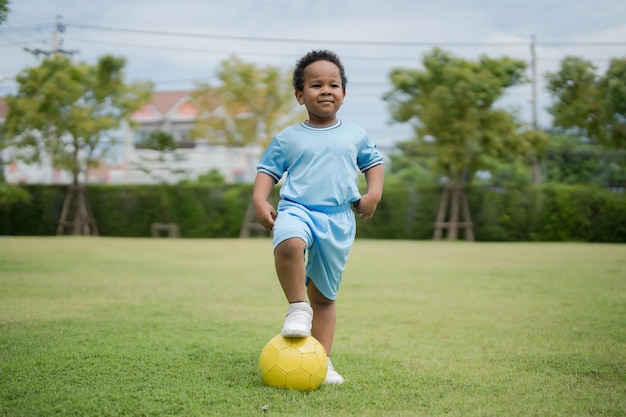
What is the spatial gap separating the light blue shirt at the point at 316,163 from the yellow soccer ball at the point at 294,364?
0.75 meters

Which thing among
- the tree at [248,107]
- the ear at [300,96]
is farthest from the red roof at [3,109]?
the ear at [300,96]

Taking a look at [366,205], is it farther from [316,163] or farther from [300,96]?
[300,96]

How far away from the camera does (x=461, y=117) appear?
22.6m

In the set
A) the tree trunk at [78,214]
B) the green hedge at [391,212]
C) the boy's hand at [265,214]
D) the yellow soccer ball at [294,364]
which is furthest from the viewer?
the tree trunk at [78,214]

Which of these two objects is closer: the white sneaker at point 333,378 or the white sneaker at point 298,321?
the white sneaker at point 298,321

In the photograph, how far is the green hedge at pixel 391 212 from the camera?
21.4 m

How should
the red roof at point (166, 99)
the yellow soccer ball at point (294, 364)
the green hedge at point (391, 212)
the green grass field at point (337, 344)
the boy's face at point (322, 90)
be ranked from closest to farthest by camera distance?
the green grass field at point (337, 344), the yellow soccer ball at point (294, 364), the boy's face at point (322, 90), the green hedge at point (391, 212), the red roof at point (166, 99)

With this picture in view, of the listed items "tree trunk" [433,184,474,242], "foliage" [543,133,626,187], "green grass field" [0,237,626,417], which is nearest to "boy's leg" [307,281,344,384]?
"green grass field" [0,237,626,417]

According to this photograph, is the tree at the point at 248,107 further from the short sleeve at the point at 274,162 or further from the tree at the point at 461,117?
the short sleeve at the point at 274,162

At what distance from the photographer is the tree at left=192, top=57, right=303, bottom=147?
2531 cm

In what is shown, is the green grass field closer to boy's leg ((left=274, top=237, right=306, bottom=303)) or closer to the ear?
boy's leg ((left=274, top=237, right=306, bottom=303))

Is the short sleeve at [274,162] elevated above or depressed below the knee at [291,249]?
above

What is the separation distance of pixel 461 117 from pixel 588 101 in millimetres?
4662

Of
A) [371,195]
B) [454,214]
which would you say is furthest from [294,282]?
[454,214]
